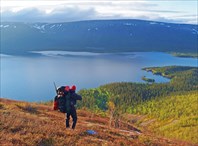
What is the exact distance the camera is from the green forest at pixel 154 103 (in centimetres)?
11607

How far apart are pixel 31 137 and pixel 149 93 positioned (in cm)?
16451

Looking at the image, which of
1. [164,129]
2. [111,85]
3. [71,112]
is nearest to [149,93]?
[111,85]

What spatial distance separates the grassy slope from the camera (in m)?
106

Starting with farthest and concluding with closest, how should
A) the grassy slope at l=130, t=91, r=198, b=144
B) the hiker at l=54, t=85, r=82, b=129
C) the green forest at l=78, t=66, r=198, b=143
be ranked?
the green forest at l=78, t=66, r=198, b=143 → the grassy slope at l=130, t=91, r=198, b=144 → the hiker at l=54, t=85, r=82, b=129

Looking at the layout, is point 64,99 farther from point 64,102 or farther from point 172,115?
point 172,115

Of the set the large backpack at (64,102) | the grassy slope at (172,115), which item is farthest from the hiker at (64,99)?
Answer: the grassy slope at (172,115)

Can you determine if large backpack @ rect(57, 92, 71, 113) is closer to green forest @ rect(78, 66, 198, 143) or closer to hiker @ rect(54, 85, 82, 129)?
hiker @ rect(54, 85, 82, 129)

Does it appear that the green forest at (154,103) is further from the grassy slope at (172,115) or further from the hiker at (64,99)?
the hiker at (64,99)

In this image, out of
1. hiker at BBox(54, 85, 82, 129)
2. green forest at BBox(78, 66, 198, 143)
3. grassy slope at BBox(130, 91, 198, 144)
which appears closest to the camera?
hiker at BBox(54, 85, 82, 129)

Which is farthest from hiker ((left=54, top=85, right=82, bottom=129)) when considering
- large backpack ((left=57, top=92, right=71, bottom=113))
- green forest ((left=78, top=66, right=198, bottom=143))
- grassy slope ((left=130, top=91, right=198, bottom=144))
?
green forest ((left=78, top=66, right=198, bottom=143))

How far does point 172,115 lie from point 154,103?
70.7 feet

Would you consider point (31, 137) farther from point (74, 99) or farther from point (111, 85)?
point (111, 85)

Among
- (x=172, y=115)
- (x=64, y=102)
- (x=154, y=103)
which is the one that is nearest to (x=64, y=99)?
(x=64, y=102)

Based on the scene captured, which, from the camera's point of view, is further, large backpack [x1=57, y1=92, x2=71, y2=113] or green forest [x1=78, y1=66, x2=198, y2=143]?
green forest [x1=78, y1=66, x2=198, y2=143]
